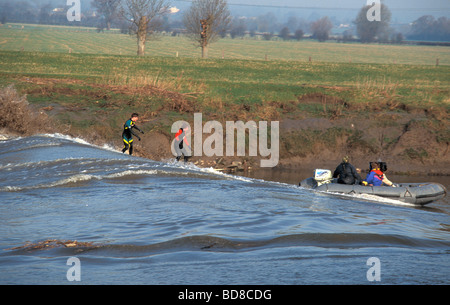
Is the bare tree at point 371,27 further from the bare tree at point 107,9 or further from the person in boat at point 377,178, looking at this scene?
the person in boat at point 377,178

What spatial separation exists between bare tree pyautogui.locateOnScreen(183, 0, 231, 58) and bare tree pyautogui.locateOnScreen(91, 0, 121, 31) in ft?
60.8

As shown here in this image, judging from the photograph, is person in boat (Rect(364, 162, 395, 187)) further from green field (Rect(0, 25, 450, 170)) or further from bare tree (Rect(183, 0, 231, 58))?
bare tree (Rect(183, 0, 231, 58))

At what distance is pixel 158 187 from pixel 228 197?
6.82 feet

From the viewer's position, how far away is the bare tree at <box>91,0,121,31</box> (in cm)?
8516

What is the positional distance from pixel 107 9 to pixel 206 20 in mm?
40914

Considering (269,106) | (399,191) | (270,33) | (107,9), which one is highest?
(107,9)

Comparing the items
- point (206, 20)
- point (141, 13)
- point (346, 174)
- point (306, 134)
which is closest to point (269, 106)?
point (306, 134)

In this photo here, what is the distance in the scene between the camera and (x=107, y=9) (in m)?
95.9

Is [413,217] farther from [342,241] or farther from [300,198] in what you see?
[342,241]

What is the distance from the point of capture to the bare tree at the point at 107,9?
8516 cm

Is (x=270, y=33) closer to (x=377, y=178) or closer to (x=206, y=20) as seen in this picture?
(x=206, y=20)

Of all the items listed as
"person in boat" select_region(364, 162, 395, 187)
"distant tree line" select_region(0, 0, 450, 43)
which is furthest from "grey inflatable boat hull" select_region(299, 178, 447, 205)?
"distant tree line" select_region(0, 0, 450, 43)

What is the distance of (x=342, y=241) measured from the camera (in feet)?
35.9
